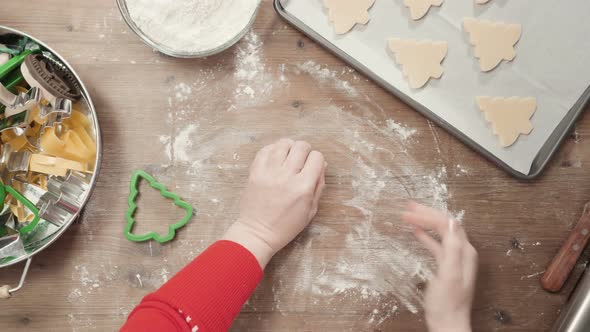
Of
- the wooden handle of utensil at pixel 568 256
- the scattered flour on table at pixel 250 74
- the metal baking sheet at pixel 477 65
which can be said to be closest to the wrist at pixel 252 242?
the scattered flour on table at pixel 250 74

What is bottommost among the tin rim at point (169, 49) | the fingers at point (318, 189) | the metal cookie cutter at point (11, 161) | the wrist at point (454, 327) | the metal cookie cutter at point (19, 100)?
the wrist at point (454, 327)

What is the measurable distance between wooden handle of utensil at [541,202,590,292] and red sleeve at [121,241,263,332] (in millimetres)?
475

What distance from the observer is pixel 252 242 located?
76 centimetres

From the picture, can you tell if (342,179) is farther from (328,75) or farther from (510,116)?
(510,116)

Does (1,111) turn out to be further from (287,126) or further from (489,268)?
(489,268)

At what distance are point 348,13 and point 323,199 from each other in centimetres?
32

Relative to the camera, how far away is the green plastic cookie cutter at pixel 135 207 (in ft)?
2.63

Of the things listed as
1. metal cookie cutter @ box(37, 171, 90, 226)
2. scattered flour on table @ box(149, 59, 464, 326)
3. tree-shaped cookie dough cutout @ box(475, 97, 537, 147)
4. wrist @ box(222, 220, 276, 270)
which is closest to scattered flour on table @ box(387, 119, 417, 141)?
scattered flour on table @ box(149, 59, 464, 326)

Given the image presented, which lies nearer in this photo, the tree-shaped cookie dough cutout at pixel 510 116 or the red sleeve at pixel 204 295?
the red sleeve at pixel 204 295

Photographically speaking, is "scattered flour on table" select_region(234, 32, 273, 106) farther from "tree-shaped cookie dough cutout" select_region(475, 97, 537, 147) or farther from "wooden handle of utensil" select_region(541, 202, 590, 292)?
"wooden handle of utensil" select_region(541, 202, 590, 292)

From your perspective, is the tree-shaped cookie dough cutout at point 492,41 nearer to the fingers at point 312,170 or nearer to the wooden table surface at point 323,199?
the wooden table surface at point 323,199

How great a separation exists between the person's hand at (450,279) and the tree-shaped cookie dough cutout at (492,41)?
295mm

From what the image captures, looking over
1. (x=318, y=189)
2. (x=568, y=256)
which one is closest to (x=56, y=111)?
(x=318, y=189)

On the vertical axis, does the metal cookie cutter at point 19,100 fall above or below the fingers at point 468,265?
above
